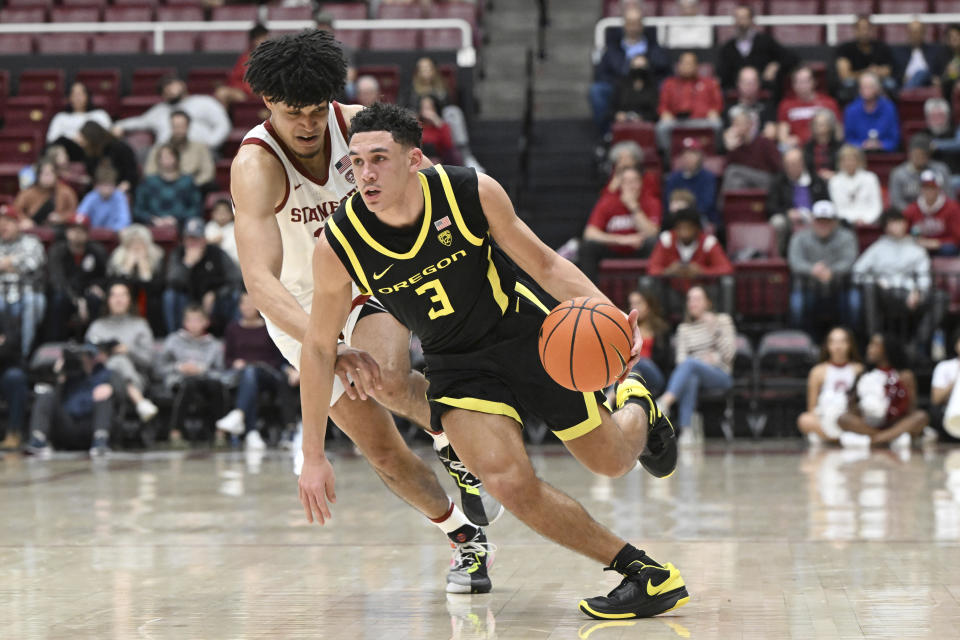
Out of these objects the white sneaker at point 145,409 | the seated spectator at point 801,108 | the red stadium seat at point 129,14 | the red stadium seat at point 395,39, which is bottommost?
the white sneaker at point 145,409

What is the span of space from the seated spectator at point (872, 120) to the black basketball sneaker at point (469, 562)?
9.26 metres

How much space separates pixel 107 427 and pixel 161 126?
15.3ft

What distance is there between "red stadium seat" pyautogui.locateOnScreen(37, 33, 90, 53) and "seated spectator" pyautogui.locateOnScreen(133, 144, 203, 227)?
3.86 meters

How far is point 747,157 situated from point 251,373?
5086mm

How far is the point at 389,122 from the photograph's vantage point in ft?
13.8

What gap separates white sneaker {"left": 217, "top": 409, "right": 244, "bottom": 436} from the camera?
429 inches

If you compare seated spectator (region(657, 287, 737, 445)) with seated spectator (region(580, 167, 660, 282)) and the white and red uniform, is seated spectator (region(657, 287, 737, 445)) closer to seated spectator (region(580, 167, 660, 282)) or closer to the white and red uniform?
seated spectator (region(580, 167, 660, 282))

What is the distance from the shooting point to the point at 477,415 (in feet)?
14.4

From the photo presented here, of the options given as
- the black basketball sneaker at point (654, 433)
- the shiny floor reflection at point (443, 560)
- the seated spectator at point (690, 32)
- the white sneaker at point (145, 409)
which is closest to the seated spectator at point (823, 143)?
the seated spectator at point (690, 32)

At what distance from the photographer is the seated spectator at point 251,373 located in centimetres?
1095

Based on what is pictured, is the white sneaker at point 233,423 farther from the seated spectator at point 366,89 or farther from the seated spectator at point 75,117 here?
the seated spectator at point 75,117

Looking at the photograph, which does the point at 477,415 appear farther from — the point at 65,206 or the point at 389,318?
the point at 65,206

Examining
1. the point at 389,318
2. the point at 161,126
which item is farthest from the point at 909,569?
the point at 161,126

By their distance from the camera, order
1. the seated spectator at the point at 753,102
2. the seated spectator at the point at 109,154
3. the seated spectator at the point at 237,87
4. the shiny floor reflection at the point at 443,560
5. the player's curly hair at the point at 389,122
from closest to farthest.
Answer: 1. the shiny floor reflection at the point at 443,560
2. the player's curly hair at the point at 389,122
3. the seated spectator at the point at 753,102
4. the seated spectator at the point at 109,154
5. the seated spectator at the point at 237,87
